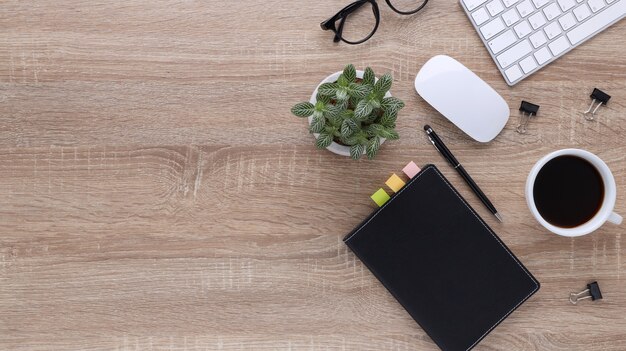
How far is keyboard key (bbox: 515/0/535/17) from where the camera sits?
0.85 m

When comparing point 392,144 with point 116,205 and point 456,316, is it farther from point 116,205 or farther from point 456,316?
point 116,205

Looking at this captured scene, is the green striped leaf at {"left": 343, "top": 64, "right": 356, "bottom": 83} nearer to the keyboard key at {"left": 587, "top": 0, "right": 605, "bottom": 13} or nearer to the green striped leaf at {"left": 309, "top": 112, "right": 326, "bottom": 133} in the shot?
the green striped leaf at {"left": 309, "top": 112, "right": 326, "bottom": 133}

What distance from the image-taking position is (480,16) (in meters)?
0.85

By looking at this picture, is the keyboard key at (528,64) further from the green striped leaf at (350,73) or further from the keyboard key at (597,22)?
the green striped leaf at (350,73)

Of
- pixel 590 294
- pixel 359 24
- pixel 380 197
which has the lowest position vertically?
pixel 590 294

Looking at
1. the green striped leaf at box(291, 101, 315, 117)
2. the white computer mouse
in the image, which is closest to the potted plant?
the green striped leaf at box(291, 101, 315, 117)

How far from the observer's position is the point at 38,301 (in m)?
0.87

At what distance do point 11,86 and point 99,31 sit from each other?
0.16 m

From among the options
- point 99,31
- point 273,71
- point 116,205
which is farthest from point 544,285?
point 99,31

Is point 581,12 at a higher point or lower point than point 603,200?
higher

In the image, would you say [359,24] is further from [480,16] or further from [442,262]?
[442,262]

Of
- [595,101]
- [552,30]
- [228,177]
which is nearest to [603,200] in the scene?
[595,101]

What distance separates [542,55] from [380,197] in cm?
32

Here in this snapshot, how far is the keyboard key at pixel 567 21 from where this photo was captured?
85 centimetres
